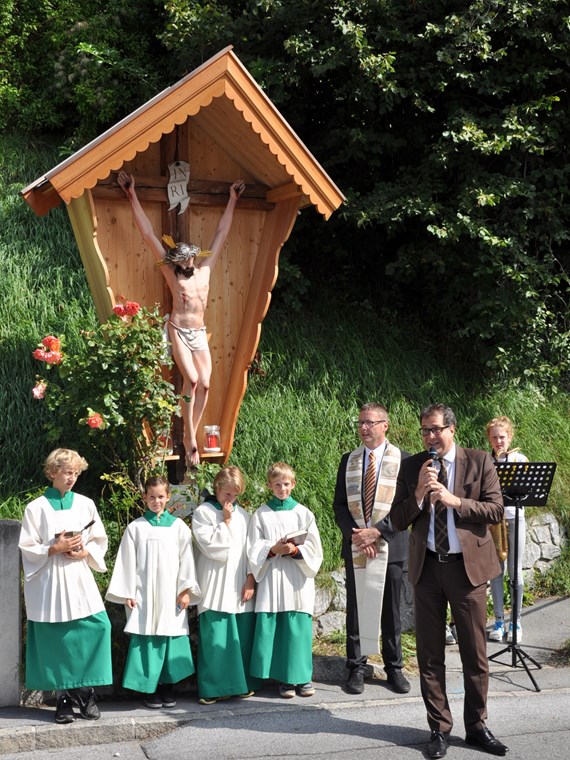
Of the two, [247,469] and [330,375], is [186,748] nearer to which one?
[247,469]

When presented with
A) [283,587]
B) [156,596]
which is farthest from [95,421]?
[283,587]

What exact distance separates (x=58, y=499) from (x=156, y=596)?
3.09 ft

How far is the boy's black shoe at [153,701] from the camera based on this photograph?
20.8 feet

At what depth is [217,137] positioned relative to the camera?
327 inches

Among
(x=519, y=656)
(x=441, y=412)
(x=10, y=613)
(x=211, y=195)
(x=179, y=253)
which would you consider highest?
(x=211, y=195)

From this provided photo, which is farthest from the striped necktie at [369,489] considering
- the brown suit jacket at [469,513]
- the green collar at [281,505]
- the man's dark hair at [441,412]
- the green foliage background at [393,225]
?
the green foliage background at [393,225]

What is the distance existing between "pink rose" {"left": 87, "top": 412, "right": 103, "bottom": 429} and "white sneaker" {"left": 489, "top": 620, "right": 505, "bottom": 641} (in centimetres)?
378

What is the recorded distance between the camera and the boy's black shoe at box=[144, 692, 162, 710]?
6328 millimetres

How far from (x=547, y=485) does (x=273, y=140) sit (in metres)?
3.54

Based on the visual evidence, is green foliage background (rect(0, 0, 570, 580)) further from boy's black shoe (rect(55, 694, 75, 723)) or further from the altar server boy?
boy's black shoe (rect(55, 694, 75, 723))

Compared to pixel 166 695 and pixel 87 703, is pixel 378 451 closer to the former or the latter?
pixel 166 695

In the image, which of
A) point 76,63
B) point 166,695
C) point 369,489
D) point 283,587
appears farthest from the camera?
point 76,63

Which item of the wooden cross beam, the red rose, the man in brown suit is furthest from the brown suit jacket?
the wooden cross beam

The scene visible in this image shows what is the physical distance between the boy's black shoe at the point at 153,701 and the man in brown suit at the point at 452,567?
73.3 inches
